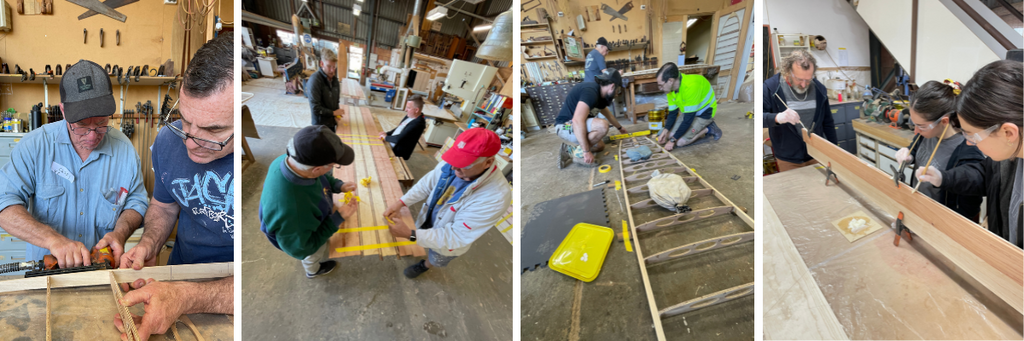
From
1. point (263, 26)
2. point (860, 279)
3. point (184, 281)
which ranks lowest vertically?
point (184, 281)

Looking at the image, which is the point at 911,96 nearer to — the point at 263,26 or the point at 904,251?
the point at 904,251

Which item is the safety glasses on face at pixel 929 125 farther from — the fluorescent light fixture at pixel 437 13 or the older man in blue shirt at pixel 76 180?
the older man in blue shirt at pixel 76 180

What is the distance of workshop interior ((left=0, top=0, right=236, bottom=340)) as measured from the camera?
1.52 meters

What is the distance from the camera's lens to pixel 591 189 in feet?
5.27

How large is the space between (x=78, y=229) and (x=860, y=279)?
10.6 feet

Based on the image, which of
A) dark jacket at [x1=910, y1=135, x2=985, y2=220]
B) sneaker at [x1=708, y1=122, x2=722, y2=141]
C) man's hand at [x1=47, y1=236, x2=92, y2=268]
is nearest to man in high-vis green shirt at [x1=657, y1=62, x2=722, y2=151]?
sneaker at [x1=708, y1=122, x2=722, y2=141]

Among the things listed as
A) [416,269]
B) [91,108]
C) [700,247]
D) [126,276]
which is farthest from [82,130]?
[700,247]

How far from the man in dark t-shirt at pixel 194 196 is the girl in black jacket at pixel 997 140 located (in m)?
2.58

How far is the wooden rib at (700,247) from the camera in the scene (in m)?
1.40

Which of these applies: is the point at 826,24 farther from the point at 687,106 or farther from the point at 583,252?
the point at 583,252

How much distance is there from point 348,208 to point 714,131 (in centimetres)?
132

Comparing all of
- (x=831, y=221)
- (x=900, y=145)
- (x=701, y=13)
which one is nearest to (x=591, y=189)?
(x=701, y=13)

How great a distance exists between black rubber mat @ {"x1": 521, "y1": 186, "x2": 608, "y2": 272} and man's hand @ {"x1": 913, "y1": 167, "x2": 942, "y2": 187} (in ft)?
3.53

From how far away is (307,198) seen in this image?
1080mm
